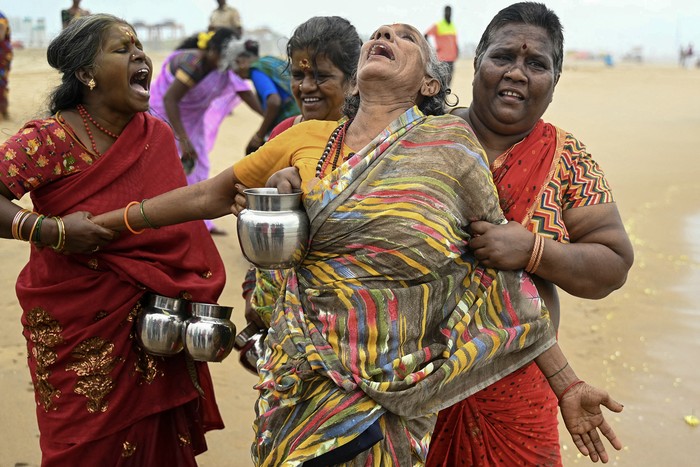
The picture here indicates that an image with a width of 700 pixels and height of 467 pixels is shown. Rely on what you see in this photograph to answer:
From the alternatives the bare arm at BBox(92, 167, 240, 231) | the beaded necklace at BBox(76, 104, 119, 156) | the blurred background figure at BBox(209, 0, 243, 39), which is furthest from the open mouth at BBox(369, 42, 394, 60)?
the blurred background figure at BBox(209, 0, 243, 39)

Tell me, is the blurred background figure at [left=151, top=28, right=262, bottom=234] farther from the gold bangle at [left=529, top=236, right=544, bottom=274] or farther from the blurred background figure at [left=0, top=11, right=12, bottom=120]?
the blurred background figure at [left=0, top=11, right=12, bottom=120]

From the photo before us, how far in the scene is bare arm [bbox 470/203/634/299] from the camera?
2166mm

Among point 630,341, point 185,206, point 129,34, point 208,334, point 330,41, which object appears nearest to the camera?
point 185,206

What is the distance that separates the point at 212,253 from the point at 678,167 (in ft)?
41.7

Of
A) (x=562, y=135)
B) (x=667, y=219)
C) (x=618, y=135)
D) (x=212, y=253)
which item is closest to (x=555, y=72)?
(x=562, y=135)

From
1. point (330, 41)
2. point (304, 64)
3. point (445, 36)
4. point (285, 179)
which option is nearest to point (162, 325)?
point (285, 179)

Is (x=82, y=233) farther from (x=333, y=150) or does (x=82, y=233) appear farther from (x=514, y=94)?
(x=514, y=94)

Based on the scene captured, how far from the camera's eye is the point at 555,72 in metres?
2.50

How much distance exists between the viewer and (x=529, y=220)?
7.66 feet

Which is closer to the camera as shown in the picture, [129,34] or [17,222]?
[17,222]

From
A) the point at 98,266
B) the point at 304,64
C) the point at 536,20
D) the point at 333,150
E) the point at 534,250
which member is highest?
the point at 536,20

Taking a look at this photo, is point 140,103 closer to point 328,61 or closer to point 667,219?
point 328,61

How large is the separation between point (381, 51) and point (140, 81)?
3.75 feet

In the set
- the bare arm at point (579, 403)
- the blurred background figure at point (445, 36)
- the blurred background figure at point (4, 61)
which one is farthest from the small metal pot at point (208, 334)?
the blurred background figure at point (445, 36)
